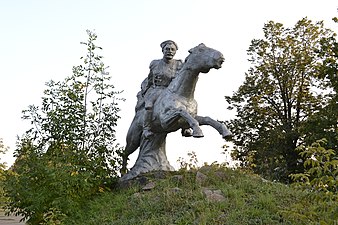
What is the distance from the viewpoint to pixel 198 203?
638 centimetres

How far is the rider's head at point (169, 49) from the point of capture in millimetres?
8422

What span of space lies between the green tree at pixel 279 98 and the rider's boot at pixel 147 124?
1200 centimetres

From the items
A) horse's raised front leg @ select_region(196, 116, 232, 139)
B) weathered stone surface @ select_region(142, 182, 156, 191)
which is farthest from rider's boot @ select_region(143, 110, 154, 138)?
weathered stone surface @ select_region(142, 182, 156, 191)

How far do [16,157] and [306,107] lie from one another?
15006 millimetres

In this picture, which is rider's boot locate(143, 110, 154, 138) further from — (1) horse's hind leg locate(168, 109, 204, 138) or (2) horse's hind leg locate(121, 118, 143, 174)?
(1) horse's hind leg locate(168, 109, 204, 138)

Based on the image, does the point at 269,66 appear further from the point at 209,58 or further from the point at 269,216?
the point at 269,216

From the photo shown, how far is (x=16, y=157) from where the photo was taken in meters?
8.39

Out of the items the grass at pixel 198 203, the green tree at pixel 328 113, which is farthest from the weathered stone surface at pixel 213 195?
the green tree at pixel 328 113

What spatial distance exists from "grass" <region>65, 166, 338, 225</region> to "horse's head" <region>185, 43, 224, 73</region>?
68.9 inches

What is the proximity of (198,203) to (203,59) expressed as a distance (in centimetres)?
256

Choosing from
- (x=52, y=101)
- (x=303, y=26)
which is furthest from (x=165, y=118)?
(x=303, y=26)

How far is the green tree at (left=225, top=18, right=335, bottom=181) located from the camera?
1996 centimetres

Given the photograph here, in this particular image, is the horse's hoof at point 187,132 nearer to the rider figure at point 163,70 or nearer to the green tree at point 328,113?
the rider figure at point 163,70

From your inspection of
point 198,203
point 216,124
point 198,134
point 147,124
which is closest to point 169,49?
point 147,124
